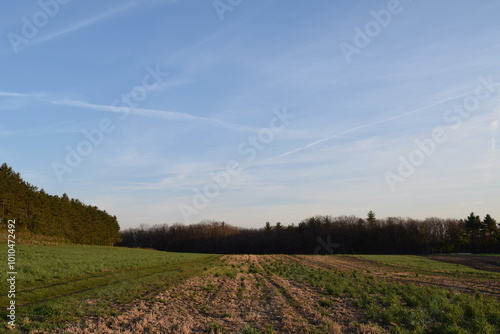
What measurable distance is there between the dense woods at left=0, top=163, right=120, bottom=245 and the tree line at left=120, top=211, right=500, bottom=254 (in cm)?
4691

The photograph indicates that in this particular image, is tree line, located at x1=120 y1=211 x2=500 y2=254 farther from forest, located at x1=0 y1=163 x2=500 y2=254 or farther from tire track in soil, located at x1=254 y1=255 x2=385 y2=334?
tire track in soil, located at x1=254 y1=255 x2=385 y2=334

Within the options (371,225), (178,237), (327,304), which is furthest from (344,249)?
(327,304)

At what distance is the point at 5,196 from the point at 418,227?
111 metres

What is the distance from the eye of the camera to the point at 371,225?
120 m

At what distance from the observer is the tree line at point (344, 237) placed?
100m

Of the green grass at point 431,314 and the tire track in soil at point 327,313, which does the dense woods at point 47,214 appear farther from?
the green grass at point 431,314

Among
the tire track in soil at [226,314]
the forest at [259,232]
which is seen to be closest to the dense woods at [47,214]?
the forest at [259,232]

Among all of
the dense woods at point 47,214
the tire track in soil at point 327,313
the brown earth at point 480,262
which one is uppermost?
the dense woods at point 47,214

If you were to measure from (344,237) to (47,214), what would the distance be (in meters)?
90.1

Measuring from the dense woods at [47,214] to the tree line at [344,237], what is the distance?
46910 mm

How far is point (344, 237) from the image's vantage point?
383 ft

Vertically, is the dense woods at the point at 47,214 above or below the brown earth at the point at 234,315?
above

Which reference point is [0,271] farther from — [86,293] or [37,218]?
[37,218]

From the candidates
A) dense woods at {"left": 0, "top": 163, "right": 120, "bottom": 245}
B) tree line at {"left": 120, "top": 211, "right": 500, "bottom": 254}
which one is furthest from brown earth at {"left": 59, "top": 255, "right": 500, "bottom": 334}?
tree line at {"left": 120, "top": 211, "right": 500, "bottom": 254}
